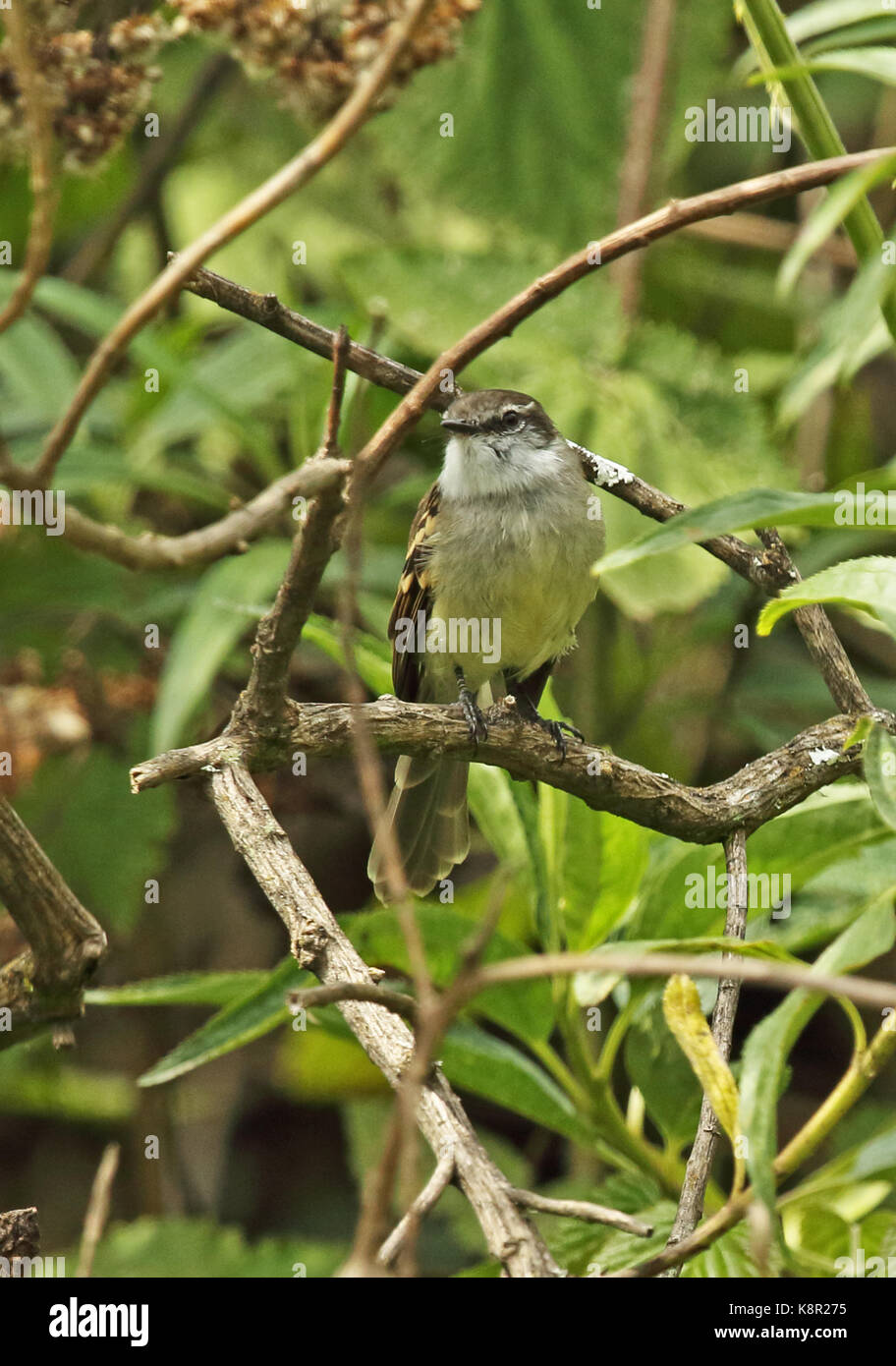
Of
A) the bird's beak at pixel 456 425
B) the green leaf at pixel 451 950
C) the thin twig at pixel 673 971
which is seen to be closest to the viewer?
the thin twig at pixel 673 971

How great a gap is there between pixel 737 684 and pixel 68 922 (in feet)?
9.70

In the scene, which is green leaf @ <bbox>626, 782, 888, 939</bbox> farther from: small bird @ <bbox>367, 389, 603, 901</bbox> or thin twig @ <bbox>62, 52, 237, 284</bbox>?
thin twig @ <bbox>62, 52, 237, 284</bbox>

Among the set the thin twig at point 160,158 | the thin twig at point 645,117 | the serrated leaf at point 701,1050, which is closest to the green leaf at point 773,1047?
the serrated leaf at point 701,1050

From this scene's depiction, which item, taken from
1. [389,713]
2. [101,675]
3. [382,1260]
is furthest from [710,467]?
[382,1260]

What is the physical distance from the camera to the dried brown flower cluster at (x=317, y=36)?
2.55 m

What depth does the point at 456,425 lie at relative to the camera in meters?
3.82

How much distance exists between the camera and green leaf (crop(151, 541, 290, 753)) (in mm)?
3699

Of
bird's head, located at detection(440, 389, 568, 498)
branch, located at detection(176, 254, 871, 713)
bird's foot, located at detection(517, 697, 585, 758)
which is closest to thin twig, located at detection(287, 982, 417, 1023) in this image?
bird's foot, located at detection(517, 697, 585, 758)

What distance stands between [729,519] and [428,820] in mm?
2111

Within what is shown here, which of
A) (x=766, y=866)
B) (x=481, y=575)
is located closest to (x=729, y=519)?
(x=766, y=866)

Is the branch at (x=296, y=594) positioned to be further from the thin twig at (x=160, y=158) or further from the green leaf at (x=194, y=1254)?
the thin twig at (x=160, y=158)

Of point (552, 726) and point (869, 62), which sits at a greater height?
point (869, 62)

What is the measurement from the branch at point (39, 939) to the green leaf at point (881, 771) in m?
1.20

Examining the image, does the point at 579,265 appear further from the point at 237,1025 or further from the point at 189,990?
the point at 189,990
